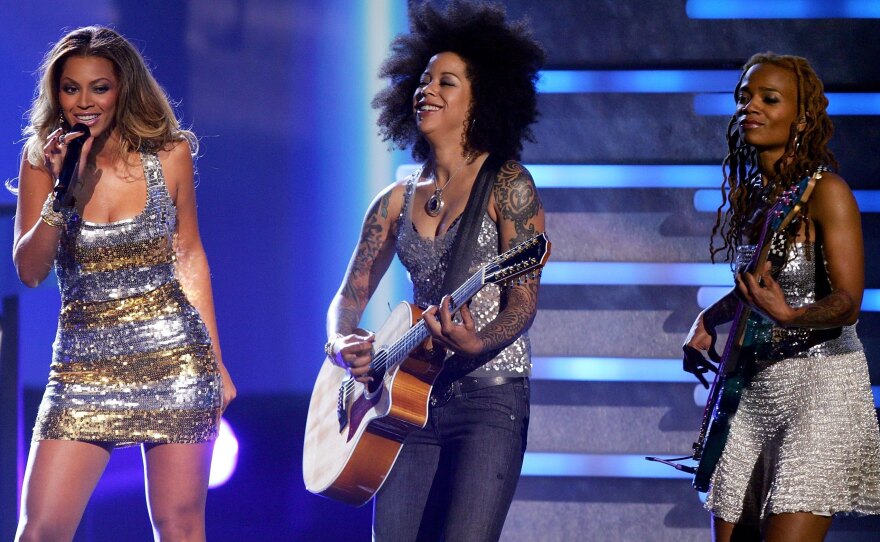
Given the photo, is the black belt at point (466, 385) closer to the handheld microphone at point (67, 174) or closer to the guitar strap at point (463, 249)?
the guitar strap at point (463, 249)

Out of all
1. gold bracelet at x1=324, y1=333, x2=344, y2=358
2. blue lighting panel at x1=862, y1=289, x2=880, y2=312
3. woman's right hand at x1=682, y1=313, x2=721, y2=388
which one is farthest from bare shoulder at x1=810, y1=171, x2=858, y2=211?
blue lighting panel at x1=862, y1=289, x2=880, y2=312

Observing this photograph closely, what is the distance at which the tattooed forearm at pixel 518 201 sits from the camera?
2.97 m

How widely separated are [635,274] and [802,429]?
1757mm

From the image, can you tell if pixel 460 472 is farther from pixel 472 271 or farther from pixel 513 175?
pixel 513 175

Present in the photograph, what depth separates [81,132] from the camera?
290 centimetres

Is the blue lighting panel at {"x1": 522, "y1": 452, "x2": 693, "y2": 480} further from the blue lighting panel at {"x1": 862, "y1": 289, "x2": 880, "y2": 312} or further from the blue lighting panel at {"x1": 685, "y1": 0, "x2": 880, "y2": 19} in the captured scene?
the blue lighting panel at {"x1": 685, "y1": 0, "x2": 880, "y2": 19}

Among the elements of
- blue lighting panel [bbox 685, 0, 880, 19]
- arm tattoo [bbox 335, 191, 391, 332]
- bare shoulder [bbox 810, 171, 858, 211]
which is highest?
blue lighting panel [bbox 685, 0, 880, 19]

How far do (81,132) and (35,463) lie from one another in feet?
3.30

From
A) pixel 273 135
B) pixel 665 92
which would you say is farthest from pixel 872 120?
pixel 273 135

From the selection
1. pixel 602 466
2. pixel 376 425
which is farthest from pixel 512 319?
pixel 602 466

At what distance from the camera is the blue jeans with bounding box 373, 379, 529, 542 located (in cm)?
280

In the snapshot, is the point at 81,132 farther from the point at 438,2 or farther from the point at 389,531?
the point at 438,2

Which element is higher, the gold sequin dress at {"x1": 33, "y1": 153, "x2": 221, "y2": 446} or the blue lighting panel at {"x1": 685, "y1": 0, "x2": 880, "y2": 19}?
the blue lighting panel at {"x1": 685, "y1": 0, "x2": 880, "y2": 19}

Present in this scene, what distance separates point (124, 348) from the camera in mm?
3062
